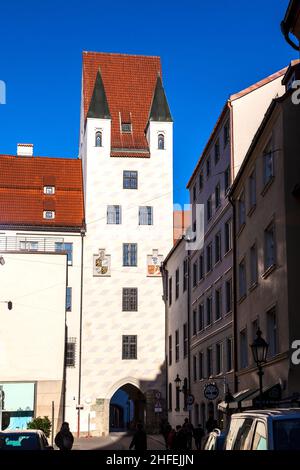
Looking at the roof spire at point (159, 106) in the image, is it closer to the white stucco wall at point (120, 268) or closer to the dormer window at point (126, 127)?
the white stucco wall at point (120, 268)

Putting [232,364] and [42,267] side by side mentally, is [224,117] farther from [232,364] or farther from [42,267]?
[42,267]

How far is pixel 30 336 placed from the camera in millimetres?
48094

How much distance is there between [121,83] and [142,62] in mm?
3139

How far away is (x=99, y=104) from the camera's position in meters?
58.8

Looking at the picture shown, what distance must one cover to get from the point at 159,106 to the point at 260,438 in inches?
2092

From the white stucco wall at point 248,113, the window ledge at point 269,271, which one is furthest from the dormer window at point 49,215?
the window ledge at point 269,271

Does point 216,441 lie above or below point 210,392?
below

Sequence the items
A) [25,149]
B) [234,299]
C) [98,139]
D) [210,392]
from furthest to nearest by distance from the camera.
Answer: [25,149] → [98,139] → [234,299] → [210,392]

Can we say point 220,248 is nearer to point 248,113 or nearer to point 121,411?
point 248,113

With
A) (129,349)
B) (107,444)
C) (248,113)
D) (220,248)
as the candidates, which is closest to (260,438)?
(248,113)

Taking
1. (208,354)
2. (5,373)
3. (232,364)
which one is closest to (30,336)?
(5,373)

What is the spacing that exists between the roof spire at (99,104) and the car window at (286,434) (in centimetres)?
5174

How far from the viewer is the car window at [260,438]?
7395 mm

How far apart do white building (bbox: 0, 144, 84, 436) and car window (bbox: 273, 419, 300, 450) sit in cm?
4106
